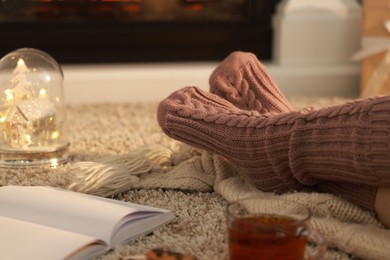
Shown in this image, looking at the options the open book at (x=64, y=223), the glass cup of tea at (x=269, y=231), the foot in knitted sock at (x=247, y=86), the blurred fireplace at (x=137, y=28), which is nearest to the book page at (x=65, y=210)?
the open book at (x=64, y=223)

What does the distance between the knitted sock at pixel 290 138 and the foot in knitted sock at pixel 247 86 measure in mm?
66

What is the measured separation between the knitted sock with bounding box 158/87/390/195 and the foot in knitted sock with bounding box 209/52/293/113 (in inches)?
2.6

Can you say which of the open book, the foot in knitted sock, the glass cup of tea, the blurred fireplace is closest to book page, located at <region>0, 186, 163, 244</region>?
the open book

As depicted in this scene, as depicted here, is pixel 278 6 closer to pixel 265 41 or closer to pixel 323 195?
pixel 265 41

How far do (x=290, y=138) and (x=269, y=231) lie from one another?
0.30 metres

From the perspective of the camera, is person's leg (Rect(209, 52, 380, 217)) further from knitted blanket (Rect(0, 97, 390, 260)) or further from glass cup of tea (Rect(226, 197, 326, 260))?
glass cup of tea (Rect(226, 197, 326, 260))

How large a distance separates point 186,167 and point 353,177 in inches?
14.1

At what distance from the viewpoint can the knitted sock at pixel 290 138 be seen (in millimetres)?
Result: 963

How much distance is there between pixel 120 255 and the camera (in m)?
0.92

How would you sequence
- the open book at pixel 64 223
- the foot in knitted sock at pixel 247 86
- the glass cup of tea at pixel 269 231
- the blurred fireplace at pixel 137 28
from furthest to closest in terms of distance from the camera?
1. the blurred fireplace at pixel 137 28
2. the foot in knitted sock at pixel 247 86
3. the open book at pixel 64 223
4. the glass cup of tea at pixel 269 231

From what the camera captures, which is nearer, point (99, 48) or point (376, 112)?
point (376, 112)

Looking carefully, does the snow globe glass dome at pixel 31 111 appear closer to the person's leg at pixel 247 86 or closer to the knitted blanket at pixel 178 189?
the knitted blanket at pixel 178 189

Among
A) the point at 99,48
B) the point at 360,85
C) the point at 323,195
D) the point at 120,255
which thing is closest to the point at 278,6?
the point at 360,85

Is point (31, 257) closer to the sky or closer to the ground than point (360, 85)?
closer to the sky
